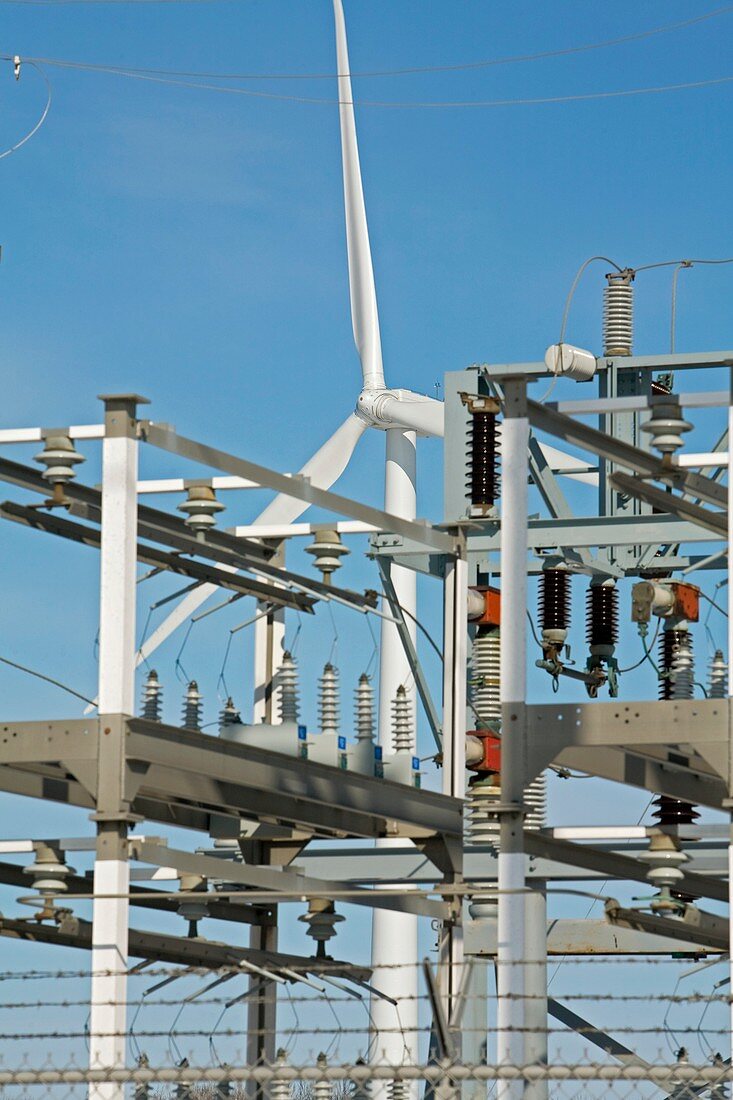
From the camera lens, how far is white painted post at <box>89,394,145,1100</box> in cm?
1573

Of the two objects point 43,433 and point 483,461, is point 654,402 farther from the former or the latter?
point 483,461

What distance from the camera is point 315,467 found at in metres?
41.0

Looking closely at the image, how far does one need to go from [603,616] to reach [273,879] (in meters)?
10.9

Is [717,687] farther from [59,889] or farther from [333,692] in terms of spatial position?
[59,889]

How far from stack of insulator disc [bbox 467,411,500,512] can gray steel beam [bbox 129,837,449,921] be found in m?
8.84

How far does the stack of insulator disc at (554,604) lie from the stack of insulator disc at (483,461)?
1.35 m

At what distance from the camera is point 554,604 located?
29156 mm

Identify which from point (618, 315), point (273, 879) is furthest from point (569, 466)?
point (273, 879)

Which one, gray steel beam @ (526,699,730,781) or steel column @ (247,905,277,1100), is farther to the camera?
steel column @ (247,905,277,1100)

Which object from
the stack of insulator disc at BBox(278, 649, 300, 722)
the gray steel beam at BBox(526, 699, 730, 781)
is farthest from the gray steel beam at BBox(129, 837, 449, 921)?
the gray steel beam at BBox(526, 699, 730, 781)

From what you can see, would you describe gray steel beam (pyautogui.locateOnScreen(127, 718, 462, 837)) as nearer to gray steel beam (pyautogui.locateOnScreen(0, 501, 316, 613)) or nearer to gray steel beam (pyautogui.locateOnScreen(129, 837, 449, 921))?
gray steel beam (pyautogui.locateOnScreen(129, 837, 449, 921))

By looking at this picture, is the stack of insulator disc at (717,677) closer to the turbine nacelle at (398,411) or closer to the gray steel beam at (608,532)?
the gray steel beam at (608,532)

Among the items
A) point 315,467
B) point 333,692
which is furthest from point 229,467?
point 315,467

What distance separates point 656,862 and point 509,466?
3132 millimetres
